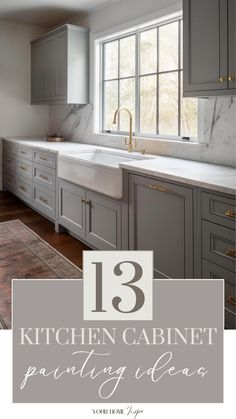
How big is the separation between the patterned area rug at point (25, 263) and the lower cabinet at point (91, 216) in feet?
0.96

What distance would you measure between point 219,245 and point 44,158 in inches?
105

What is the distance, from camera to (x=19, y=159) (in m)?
5.07

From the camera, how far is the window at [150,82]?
11.2 ft

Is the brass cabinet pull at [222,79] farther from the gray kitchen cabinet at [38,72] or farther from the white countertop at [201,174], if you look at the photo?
the gray kitchen cabinet at [38,72]

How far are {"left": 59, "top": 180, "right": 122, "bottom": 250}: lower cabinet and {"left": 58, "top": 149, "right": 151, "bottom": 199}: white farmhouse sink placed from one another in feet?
0.29

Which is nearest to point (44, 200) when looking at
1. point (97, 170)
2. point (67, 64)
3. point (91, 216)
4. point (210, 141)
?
point (91, 216)

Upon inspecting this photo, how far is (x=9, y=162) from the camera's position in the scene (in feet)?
18.2

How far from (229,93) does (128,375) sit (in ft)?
5.89

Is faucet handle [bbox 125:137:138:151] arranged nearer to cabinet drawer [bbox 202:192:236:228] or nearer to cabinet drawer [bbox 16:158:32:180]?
cabinet drawer [bbox 16:158:32:180]

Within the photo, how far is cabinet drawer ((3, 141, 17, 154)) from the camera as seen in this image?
523 centimetres

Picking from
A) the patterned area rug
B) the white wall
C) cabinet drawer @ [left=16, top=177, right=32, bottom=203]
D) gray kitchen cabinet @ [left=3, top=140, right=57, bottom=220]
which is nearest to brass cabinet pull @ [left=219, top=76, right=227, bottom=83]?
the patterned area rug

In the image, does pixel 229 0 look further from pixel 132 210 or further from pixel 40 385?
pixel 40 385

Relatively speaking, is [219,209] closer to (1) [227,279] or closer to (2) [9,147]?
(1) [227,279]

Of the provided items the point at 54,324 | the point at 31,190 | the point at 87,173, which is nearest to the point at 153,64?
the point at 87,173
